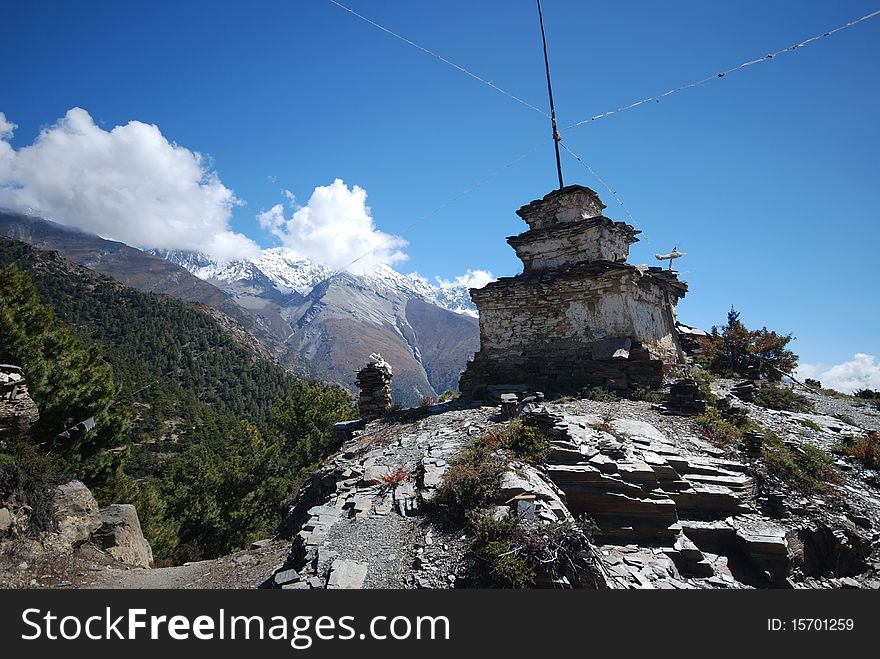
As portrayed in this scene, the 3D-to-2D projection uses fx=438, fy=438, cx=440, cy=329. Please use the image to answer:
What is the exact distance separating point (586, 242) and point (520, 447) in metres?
10.2

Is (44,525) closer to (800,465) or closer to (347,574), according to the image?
(347,574)

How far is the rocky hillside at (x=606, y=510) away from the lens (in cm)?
646

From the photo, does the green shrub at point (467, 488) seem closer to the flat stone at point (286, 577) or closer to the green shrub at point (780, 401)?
the flat stone at point (286, 577)

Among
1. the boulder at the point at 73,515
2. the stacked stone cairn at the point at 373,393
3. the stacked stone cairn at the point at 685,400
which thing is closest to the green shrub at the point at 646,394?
the stacked stone cairn at the point at 685,400

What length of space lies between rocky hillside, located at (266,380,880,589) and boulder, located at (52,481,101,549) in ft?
14.0

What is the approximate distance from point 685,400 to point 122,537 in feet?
50.3

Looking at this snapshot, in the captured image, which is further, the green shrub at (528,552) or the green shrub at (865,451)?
the green shrub at (865,451)

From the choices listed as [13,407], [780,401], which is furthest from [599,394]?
[13,407]

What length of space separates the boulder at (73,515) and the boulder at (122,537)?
241 millimetres

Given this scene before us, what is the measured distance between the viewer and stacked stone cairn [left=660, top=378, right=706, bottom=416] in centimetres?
1276

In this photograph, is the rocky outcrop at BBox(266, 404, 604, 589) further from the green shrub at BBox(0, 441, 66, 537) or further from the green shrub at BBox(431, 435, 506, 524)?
the green shrub at BBox(0, 441, 66, 537)

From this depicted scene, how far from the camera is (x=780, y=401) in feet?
48.8

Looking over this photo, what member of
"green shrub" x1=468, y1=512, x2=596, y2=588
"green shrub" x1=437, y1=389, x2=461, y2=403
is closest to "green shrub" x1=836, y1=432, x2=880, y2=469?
"green shrub" x1=468, y1=512, x2=596, y2=588

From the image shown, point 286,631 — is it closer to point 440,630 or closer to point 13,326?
point 440,630
